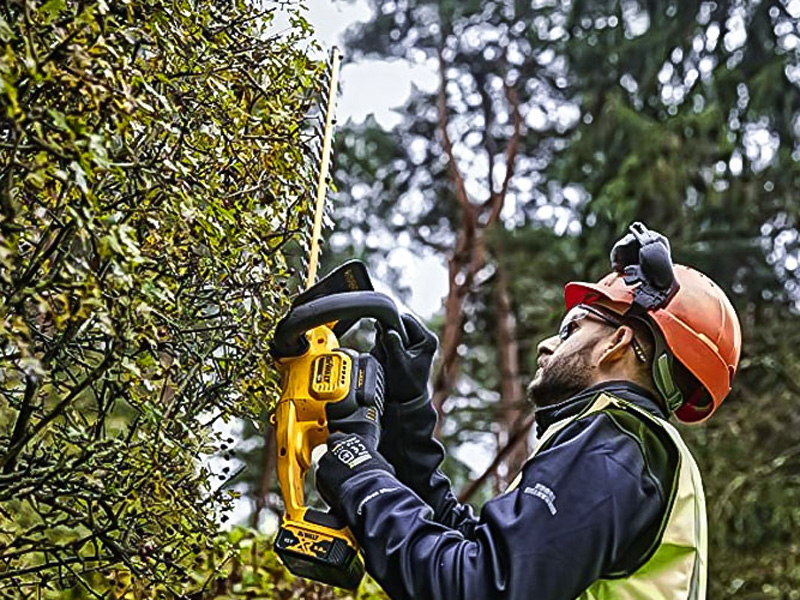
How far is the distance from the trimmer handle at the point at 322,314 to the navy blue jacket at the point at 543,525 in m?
0.36

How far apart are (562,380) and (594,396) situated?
0.19m

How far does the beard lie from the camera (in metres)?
2.88

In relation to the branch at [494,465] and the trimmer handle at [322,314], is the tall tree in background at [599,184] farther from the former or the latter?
the trimmer handle at [322,314]

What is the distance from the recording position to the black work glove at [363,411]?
2605 millimetres

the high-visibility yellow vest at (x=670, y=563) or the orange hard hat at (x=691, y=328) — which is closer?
the high-visibility yellow vest at (x=670, y=563)

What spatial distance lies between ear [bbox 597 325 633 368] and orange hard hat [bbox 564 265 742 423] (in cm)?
5

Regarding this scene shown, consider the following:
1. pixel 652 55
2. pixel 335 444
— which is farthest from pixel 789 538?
pixel 335 444

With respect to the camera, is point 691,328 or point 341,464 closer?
point 341,464

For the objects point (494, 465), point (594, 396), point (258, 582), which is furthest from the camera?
point (494, 465)

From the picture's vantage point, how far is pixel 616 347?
9.45 feet

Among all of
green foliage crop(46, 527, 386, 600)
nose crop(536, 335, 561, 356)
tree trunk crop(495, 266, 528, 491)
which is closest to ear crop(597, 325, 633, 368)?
nose crop(536, 335, 561, 356)

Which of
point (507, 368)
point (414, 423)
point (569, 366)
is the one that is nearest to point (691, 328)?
point (569, 366)

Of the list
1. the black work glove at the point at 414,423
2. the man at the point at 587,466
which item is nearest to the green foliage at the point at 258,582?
the black work glove at the point at 414,423

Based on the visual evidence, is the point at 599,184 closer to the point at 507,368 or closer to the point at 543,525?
the point at 507,368
